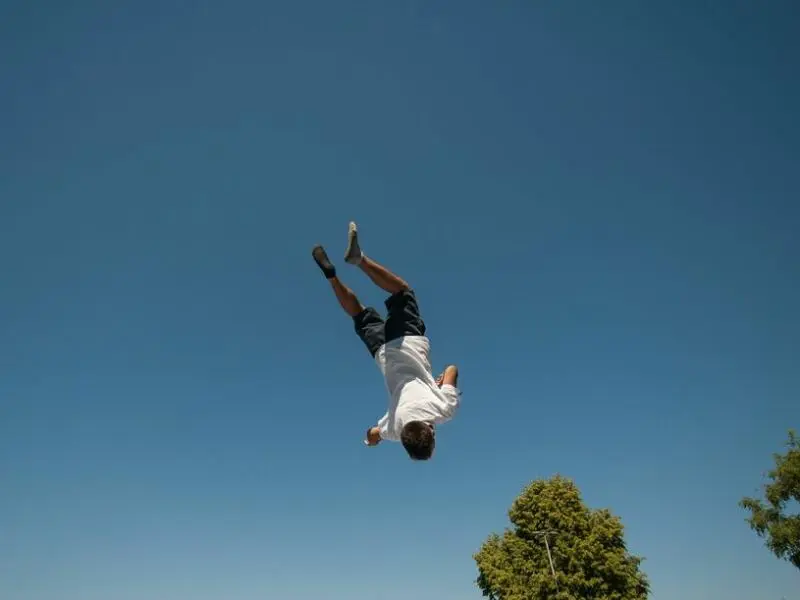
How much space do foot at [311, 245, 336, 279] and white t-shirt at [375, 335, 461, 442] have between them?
1.14 metres

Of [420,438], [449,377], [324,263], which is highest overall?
[324,263]

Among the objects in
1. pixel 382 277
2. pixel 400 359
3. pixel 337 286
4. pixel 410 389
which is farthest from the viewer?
pixel 337 286

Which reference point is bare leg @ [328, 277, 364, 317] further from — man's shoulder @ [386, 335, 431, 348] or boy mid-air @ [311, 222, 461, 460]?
man's shoulder @ [386, 335, 431, 348]

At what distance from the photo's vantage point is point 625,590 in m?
18.8

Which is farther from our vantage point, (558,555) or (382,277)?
(558,555)

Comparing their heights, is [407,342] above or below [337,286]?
below

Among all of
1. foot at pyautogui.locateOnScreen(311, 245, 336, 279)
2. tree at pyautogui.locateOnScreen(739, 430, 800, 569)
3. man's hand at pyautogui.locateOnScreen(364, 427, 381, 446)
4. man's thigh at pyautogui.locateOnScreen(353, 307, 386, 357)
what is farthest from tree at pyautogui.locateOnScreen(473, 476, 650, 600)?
foot at pyautogui.locateOnScreen(311, 245, 336, 279)

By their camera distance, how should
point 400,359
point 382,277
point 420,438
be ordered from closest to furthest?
point 420,438
point 400,359
point 382,277

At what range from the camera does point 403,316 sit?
6070 mm

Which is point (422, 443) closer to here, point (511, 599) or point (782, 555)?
point (511, 599)

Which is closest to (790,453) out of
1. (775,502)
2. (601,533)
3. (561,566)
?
(775,502)

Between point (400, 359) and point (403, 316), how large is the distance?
58 centimetres

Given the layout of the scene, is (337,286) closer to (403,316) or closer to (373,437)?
(403,316)

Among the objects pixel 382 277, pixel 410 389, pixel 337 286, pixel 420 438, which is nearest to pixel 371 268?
pixel 382 277
